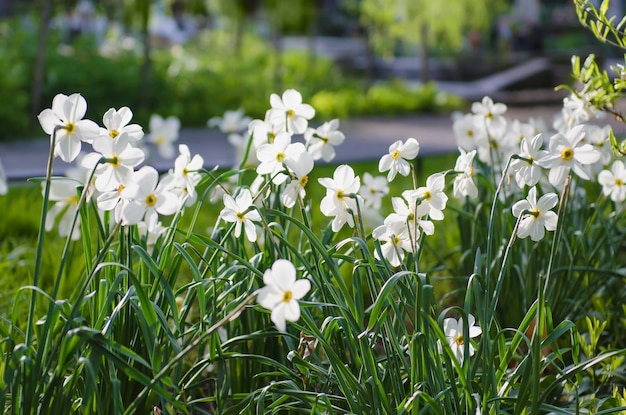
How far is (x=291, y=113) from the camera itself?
2434mm

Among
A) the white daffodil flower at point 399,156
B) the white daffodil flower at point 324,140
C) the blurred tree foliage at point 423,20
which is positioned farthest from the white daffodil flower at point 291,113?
the blurred tree foliage at point 423,20

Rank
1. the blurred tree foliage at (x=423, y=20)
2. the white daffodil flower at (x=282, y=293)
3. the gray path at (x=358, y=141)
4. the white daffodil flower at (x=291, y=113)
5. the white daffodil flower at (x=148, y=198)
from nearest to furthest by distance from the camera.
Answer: the white daffodil flower at (x=282, y=293) → the white daffodil flower at (x=148, y=198) → the white daffodil flower at (x=291, y=113) → the gray path at (x=358, y=141) → the blurred tree foliage at (x=423, y=20)

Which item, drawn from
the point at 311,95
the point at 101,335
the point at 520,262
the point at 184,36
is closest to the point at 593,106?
the point at 520,262

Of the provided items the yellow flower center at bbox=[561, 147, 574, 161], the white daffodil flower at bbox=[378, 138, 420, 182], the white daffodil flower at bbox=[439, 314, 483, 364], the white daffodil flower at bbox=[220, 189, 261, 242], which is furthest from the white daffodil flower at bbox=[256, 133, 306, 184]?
the yellow flower center at bbox=[561, 147, 574, 161]

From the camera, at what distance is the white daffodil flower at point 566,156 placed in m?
1.96

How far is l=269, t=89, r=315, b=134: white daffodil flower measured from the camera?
241 cm

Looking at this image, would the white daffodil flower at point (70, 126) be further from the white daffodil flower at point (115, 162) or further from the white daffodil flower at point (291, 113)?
the white daffodil flower at point (291, 113)

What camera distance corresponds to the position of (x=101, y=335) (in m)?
1.60

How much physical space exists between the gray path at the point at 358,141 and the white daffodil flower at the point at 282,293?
374 centimetres

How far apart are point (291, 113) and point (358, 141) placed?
6.99m

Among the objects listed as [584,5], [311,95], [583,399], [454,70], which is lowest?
[583,399]

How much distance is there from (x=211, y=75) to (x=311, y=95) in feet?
5.50

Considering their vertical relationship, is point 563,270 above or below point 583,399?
above

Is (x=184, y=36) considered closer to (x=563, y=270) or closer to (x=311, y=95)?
(x=311, y=95)
